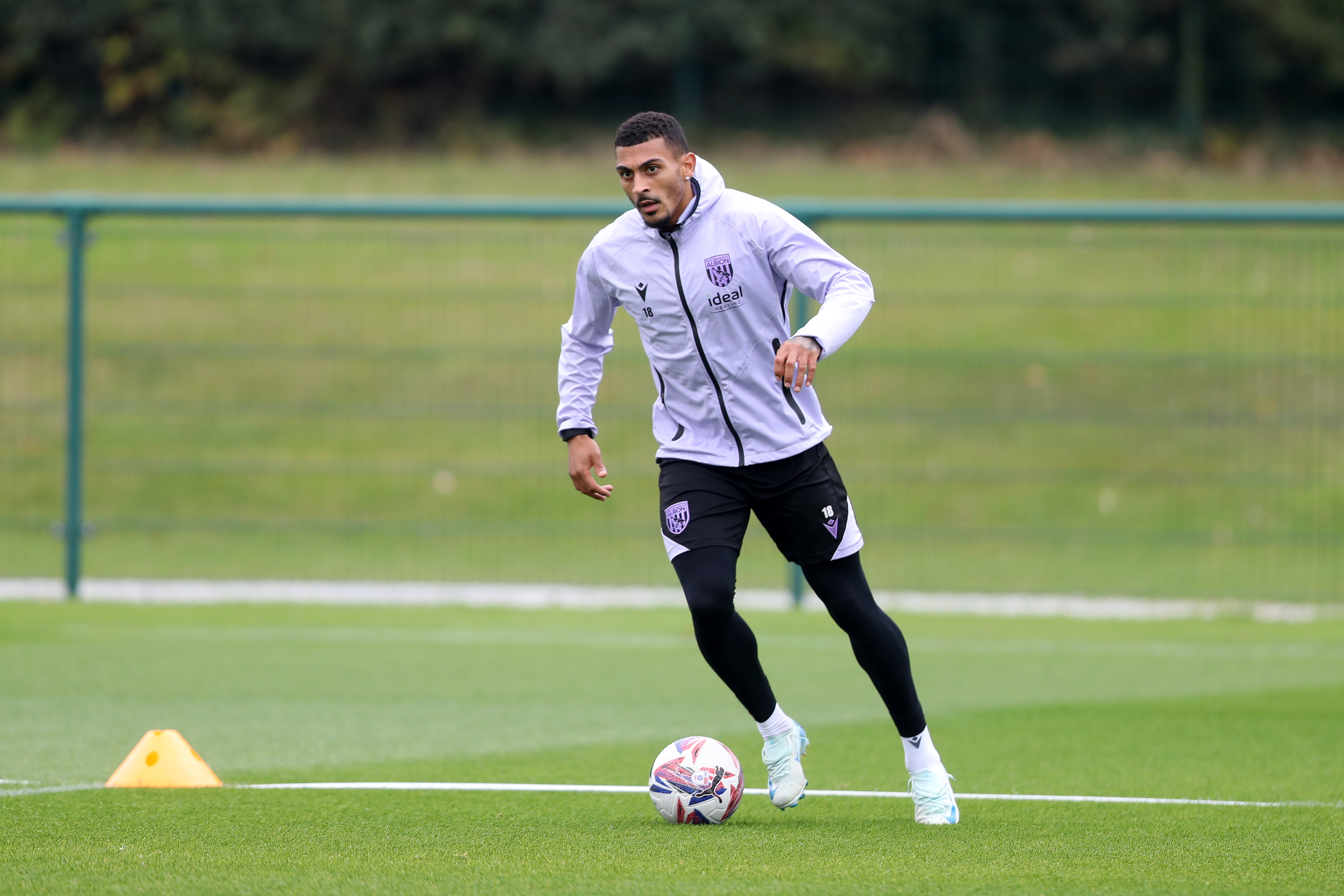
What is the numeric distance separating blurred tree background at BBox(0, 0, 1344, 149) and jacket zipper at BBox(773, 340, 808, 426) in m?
27.4

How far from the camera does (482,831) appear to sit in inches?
189

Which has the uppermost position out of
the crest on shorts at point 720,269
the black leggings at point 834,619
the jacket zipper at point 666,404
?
the crest on shorts at point 720,269

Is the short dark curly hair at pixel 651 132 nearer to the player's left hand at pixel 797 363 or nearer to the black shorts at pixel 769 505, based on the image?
the player's left hand at pixel 797 363

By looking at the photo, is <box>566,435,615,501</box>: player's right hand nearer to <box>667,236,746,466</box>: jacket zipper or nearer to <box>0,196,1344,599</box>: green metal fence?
<box>667,236,746,466</box>: jacket zipper

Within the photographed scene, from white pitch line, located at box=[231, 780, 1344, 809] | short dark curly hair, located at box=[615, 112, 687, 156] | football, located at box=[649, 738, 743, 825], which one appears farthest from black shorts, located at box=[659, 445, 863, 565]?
short dark curly hair, located at box=[615, 112, 687, 156]

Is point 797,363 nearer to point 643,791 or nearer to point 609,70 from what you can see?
point 643,791

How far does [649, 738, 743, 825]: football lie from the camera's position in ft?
16.4

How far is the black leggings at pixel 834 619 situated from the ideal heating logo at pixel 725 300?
0.68m

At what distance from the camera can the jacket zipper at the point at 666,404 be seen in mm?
5242

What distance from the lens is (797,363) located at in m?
4.67

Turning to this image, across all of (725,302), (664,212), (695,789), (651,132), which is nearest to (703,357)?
(725,302)

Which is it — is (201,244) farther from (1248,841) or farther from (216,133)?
(216,133)

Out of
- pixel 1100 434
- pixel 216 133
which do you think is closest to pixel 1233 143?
pixel 216 133

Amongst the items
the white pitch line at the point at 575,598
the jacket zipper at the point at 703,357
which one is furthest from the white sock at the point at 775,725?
the white pitch line at the point at 575,598
